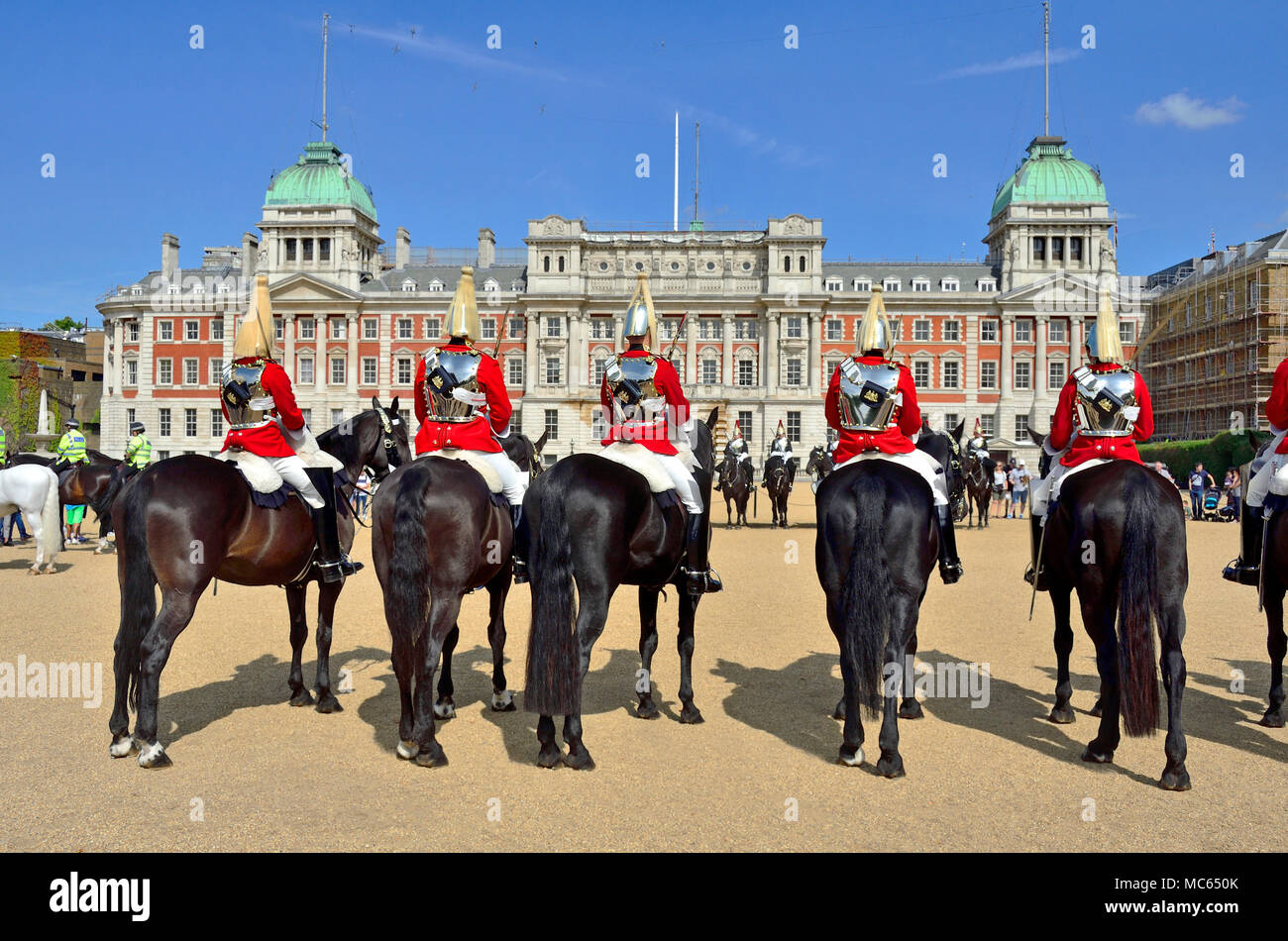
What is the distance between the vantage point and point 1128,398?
611 centimetres

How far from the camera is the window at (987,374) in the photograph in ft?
185

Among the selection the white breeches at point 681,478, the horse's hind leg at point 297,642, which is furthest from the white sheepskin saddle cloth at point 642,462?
the horse's hind leg at point 297,642

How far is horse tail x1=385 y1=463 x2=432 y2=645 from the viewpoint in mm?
5516

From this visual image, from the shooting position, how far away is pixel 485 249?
6438cm

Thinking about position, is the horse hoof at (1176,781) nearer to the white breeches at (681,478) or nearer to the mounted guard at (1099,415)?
the mounted guard at (1099,415)

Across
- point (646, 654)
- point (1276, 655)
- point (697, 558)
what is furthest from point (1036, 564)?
point (646, 654)

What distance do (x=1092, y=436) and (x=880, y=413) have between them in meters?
1.50

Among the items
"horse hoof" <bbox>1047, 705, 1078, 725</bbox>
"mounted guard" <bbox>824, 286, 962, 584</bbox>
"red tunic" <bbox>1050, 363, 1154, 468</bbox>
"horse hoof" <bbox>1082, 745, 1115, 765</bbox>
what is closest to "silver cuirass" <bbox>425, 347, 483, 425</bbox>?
"mounted guard" <bbox>824, 286, 962, 584</bbox>

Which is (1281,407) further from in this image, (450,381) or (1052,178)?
(1052,178)

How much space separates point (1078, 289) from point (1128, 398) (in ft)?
183

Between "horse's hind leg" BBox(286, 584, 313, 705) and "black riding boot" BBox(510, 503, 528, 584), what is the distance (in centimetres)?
193

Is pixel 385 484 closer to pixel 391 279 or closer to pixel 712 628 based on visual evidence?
pixel 712 628

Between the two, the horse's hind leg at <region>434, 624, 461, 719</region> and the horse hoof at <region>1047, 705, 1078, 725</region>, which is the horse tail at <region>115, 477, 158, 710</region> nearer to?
the horse's hind leg at <region>434, 624, 461, 719</region>

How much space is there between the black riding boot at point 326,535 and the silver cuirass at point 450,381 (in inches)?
46.1
